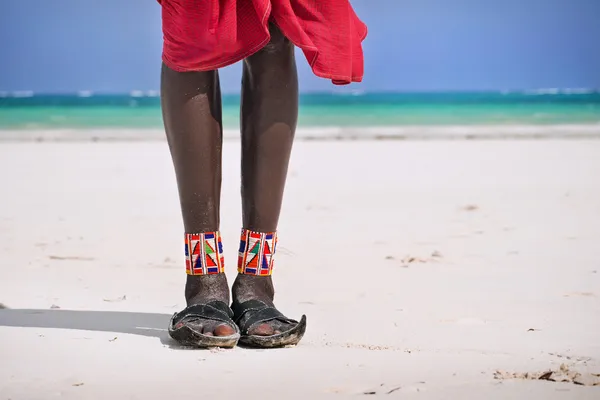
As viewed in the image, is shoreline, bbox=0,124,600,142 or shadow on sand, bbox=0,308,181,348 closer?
shadow on sand, bbox=0,308,181,348

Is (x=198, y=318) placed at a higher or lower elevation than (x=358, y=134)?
higher

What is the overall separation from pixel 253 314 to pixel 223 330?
95 mm

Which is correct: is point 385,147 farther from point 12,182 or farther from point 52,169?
point 12,182

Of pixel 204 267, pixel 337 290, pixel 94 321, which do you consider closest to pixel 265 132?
pixel 204 267

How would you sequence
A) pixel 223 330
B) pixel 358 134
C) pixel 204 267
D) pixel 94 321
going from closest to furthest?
pixel 223 330 → pixel 204 267 → pixel 94 321 → pixel 358 134

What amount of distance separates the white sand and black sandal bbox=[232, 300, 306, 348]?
0.03m

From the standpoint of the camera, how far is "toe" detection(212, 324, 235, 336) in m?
1.61

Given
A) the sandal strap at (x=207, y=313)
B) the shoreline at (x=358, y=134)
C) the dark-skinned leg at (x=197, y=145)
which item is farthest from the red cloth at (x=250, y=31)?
the shoreline at (x=358, y=134)

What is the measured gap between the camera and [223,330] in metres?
1.61

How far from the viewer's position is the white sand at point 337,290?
4.69 ft

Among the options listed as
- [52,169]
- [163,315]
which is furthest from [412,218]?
[52,169]

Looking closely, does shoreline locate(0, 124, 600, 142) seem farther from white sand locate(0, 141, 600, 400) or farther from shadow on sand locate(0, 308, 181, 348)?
shadow on sand locate(0, 308, 181, 348)

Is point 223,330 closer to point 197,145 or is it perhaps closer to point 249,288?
point 249,288

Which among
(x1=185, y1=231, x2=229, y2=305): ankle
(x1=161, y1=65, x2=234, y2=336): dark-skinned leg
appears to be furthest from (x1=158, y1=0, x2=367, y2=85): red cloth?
(x1=185, y1=231, x2=229, y2=305): ankle
